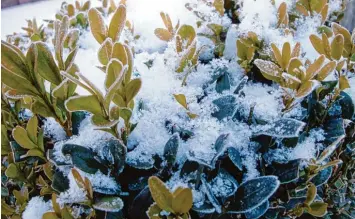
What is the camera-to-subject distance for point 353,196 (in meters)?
1.30

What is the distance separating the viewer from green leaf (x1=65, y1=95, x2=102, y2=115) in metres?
0.73

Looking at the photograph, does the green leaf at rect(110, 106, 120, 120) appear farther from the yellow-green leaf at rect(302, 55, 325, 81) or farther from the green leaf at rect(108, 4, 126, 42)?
the yellow-green leaf at rect(302, 55, 325, 81)

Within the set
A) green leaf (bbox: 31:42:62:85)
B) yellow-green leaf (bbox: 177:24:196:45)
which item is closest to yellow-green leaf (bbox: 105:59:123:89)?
green leaf (bbox: 31:42:62:85)

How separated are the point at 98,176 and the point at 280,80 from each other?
0.49 m

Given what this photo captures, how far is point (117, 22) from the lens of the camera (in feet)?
2.88

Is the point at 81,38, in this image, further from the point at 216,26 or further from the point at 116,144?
the point at 116,144

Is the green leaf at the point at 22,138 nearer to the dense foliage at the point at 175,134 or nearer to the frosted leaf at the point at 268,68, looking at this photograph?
the dense foliage at the point at 175,134

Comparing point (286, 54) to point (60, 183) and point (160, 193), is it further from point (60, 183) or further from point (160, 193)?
point (60, 183)

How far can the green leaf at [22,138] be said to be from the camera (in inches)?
34.4

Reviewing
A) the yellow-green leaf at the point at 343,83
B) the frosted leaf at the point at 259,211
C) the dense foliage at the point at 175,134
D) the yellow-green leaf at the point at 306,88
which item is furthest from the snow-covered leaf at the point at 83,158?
the yellow-green leaf at the point at 343,83

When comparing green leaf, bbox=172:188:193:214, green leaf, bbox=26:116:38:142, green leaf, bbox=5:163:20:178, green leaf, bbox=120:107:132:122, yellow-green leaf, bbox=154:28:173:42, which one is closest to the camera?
green leaf, bbox=172:188:193:214

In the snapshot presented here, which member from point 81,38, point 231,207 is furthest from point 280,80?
point 81,38

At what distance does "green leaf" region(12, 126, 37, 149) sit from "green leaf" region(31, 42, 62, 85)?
0.16m

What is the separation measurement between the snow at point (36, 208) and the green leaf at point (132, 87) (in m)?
0.41
